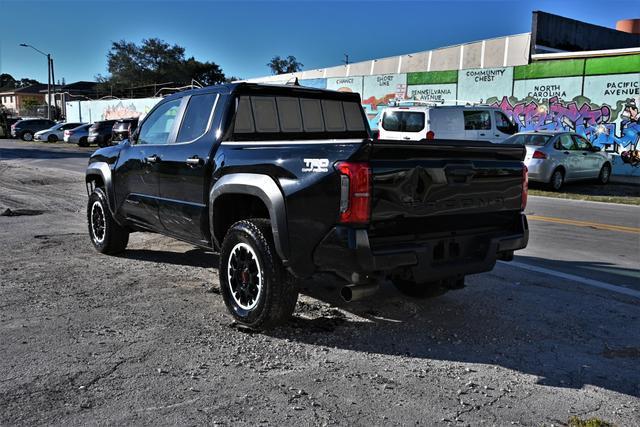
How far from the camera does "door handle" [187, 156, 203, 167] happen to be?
524 cm

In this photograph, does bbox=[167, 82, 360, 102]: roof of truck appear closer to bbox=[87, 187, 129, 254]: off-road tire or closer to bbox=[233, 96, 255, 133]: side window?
bbox=[233, 96, 255, 133]: side window

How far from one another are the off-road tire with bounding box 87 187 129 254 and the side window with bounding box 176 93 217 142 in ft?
6.16

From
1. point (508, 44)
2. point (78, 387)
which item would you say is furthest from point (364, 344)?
point (508, 44)

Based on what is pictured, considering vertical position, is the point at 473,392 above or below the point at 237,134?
below

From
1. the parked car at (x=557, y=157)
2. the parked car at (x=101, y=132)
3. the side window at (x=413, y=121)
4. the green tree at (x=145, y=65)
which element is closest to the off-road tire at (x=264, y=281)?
the parked car at (x=557, y=157)

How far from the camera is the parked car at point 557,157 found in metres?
15.6

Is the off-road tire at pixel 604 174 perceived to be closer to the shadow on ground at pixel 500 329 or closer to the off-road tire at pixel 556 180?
the off-road tire at pixel 556 180

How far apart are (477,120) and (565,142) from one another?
9.14 feet

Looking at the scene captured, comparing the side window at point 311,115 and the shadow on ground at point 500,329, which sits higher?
the side window at point 311,115

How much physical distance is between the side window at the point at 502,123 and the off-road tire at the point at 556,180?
9.54 feet

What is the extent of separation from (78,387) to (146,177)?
9.62ft

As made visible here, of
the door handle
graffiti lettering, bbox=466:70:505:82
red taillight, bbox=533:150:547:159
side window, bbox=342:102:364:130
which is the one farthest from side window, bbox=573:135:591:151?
the door handle

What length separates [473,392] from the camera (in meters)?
3.64

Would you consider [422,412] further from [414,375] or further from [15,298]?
[15,298]
